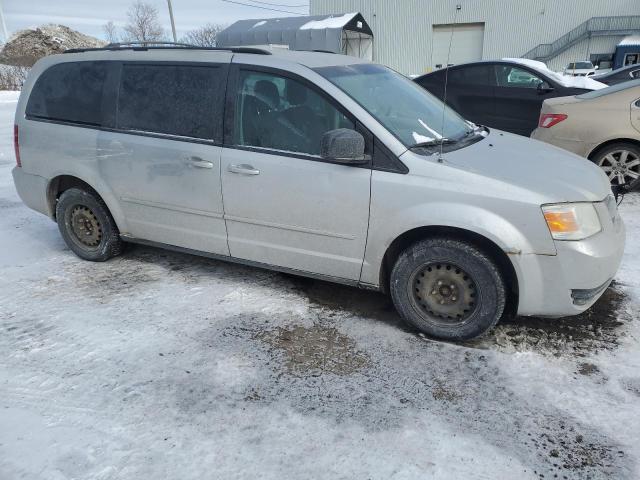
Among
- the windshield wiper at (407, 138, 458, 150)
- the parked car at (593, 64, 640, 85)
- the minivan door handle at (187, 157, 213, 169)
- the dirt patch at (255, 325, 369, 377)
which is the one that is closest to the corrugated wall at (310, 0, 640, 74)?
the parked car at (593, 64, 640, 85)

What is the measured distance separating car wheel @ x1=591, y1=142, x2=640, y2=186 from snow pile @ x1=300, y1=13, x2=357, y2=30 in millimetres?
27028

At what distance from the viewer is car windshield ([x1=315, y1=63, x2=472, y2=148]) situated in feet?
10.8

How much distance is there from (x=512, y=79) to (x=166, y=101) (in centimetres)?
627

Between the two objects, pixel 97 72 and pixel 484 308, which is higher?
pixel 97 72

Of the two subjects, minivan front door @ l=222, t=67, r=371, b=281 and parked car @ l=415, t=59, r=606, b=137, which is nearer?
minivan front door @ l=222, t=67, r=371, b=281

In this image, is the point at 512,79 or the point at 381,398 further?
the point at 512,79

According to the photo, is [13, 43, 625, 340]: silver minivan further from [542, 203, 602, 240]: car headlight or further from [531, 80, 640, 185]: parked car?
[531, 80, 640, 185]: parked car

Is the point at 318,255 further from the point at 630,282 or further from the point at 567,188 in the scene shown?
the point at 630,282

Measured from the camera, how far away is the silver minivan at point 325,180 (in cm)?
291

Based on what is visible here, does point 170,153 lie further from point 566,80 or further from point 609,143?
point 566,80

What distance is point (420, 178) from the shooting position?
9.86 ft

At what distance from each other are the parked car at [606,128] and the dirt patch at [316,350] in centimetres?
435

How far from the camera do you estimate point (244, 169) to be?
3.46 m

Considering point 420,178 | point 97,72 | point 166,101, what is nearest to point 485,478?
point 420,178
